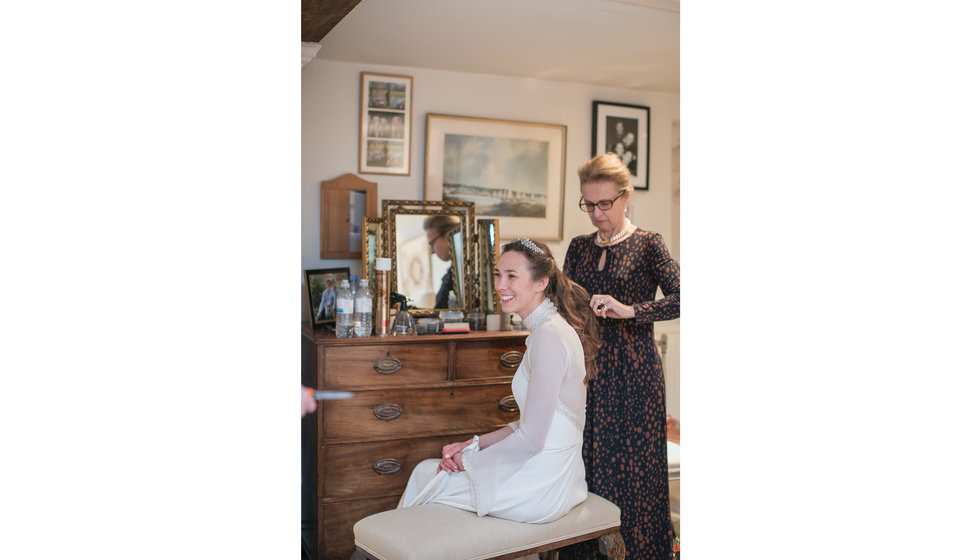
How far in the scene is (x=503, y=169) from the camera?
13.5 feet

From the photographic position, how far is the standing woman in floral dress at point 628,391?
2.84 meters

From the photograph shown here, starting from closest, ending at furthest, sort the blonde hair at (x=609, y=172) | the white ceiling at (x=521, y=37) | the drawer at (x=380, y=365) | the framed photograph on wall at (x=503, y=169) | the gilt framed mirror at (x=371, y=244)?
1. the blonde hair at (x=609, y=172)
2. the white ceiling at (x=521, y=37)
3. the drawer at (x=380, y=365)
4. the gilt framed mirror at (x=371, y=244)
5. the framed photograph on wall at (x=503, y=169)

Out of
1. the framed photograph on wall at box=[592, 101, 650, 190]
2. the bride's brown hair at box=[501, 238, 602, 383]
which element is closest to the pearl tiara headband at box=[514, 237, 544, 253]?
the bride's brown hair at box=[501, 238, 602, 383]

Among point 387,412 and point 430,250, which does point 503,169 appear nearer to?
point 430,250

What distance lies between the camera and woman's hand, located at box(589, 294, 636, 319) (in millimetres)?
2693

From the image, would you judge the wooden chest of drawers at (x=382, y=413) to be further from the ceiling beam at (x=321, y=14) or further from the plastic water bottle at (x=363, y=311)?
the ceiling beam at (x=321, y=14)

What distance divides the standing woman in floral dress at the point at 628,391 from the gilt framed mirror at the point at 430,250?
106cm

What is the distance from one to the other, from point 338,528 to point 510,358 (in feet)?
3.59

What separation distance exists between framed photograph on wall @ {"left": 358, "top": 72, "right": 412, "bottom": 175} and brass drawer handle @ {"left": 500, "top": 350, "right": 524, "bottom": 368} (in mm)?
1110

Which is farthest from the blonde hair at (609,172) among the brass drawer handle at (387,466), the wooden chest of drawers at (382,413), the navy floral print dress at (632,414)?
the brass drawer handle at (387,466)
